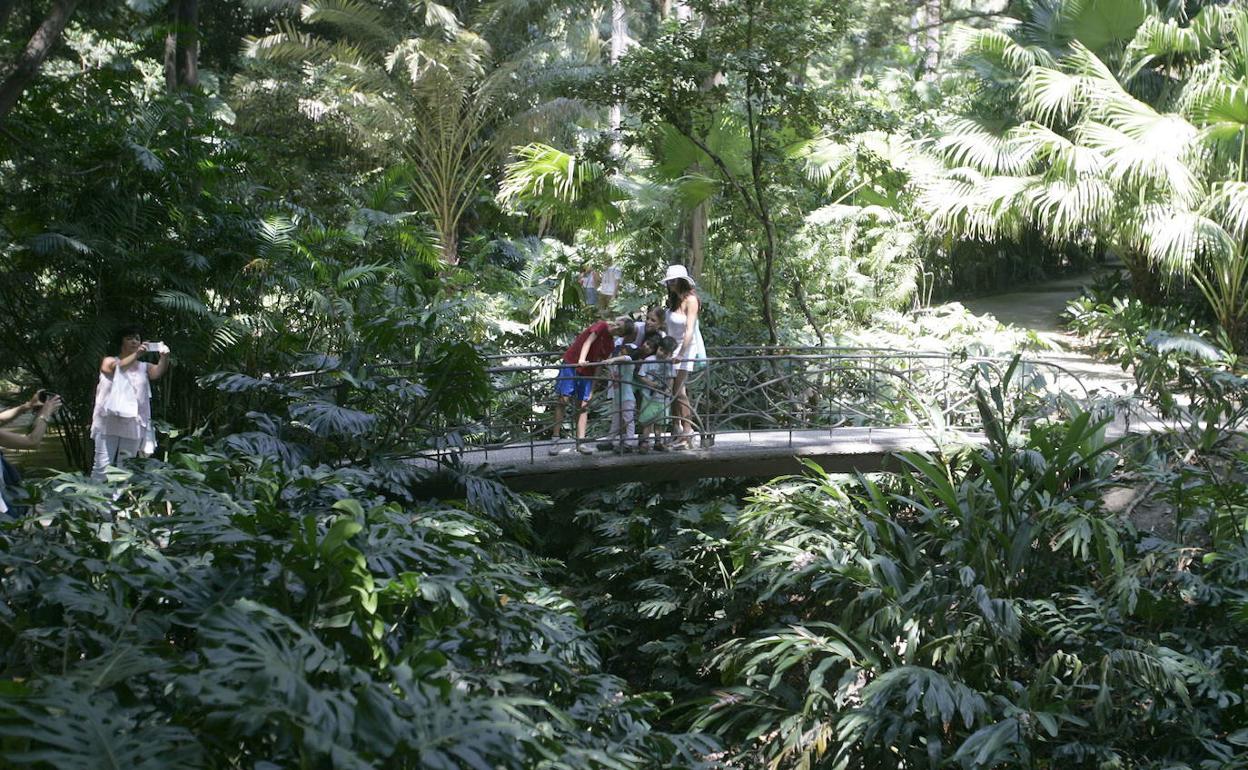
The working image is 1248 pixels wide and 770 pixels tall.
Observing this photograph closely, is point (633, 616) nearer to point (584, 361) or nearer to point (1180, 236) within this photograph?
point (584, 361)

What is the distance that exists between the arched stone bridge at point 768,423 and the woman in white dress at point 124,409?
1825 millimetres

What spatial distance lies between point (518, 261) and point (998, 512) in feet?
33.6

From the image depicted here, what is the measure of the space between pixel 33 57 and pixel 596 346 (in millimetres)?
4573

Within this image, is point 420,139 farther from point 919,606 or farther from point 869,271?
point 919,606

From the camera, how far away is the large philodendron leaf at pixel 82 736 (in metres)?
2.69

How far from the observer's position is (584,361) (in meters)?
9.04

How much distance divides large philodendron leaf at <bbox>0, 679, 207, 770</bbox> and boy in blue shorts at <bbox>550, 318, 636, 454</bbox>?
19.9ft

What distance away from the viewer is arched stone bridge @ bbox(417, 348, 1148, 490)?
871cm

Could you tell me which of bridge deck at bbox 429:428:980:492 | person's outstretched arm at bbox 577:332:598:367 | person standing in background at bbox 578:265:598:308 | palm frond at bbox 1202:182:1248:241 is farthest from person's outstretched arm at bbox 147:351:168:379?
palm frond at bbox 1202:182:1248:241

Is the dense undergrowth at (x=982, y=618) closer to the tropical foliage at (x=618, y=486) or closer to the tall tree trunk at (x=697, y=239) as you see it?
the tropical foliage at (x=618, y=486)

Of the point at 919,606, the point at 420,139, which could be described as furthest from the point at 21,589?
the point at 420,139

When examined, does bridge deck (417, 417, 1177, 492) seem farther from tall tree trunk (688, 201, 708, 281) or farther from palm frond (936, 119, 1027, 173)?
palm frond (936, 119, 1027, 173)

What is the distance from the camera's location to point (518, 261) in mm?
16703

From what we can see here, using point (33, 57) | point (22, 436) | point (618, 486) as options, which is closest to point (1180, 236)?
point (618, 486)
